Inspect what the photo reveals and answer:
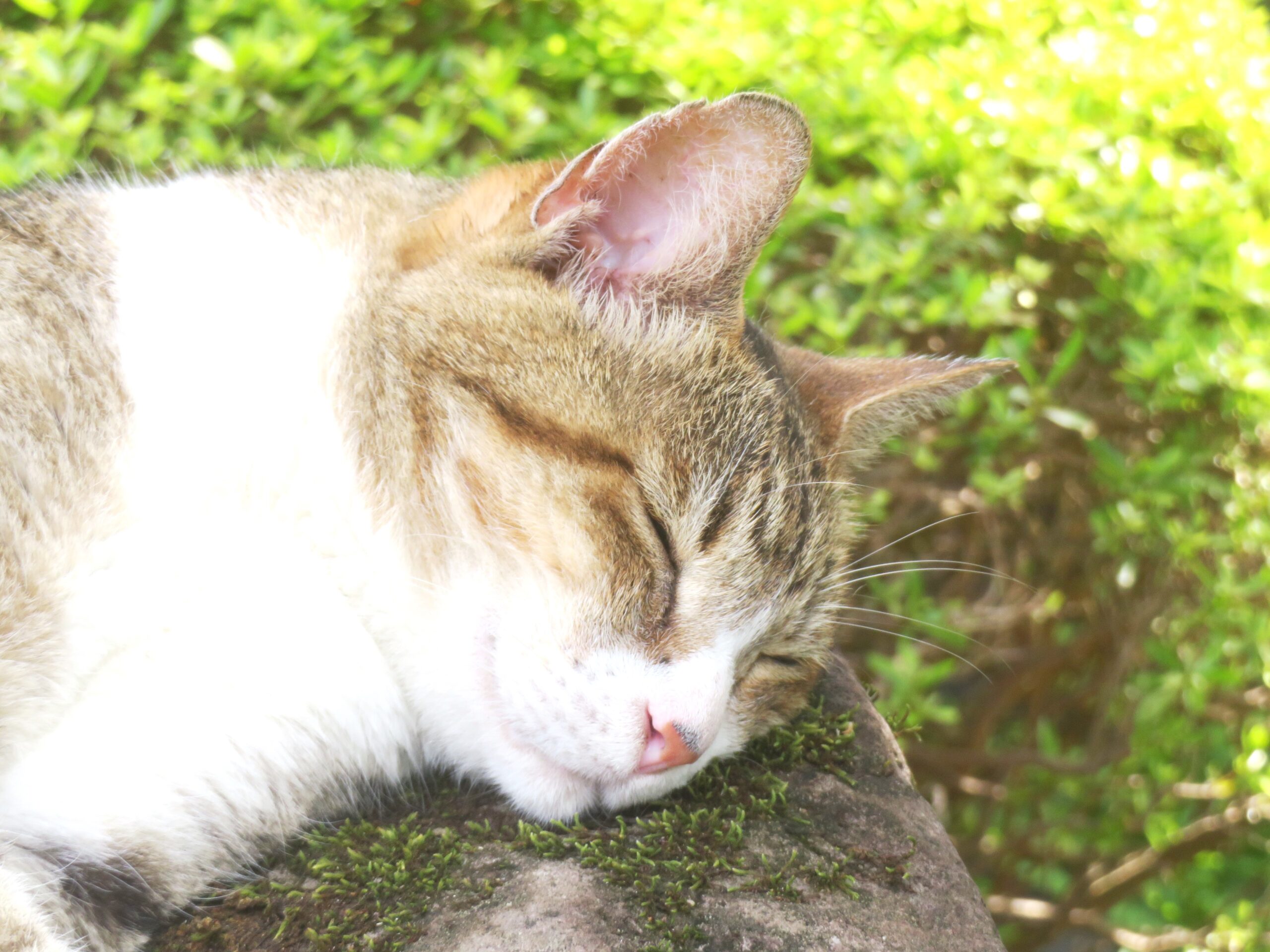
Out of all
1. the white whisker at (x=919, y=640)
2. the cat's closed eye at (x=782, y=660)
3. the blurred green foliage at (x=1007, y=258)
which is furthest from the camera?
the blurred green foliage at (x=1007, y=258)

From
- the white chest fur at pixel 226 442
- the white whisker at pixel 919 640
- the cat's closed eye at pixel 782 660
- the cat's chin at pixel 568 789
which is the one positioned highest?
the white chest fur at pixel 226 442

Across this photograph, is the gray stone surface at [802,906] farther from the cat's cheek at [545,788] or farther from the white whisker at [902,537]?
the white whisker at [902,537]

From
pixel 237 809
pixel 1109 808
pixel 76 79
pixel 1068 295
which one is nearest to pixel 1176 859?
pixel 1109 808

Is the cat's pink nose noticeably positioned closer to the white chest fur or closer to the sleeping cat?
the sleeping cat

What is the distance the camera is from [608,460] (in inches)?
81.9

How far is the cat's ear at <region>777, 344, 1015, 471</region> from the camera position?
8.26 ft

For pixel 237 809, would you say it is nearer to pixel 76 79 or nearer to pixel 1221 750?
pixel 76 79

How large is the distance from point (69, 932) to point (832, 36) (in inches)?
144

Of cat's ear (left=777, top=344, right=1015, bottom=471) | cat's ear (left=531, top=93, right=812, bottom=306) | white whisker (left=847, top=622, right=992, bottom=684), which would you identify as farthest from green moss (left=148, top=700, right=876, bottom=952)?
cat's ear (left=531, top=93, right=812, bottom=306)

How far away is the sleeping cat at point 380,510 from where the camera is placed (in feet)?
6.10

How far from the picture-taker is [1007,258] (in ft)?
12.4

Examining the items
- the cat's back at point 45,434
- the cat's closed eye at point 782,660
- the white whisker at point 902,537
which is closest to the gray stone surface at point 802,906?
the cat's closed eye at point 782,660

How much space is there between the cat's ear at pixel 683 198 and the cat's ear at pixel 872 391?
0.46m

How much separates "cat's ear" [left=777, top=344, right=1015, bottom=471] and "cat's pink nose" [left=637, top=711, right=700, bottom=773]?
94 centimetres
